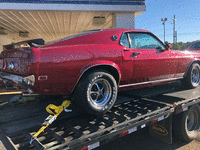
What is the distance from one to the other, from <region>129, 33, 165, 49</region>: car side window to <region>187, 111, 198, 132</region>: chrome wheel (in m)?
1.47

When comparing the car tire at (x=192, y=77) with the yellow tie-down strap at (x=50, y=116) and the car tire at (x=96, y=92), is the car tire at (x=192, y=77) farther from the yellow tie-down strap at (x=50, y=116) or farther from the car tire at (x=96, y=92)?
the yellow tie-down strap at (x=50, y=116)

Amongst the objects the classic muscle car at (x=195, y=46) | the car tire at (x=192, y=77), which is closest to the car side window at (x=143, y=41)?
the car tire at (x=192, y=77)

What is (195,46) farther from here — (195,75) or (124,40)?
(124,40)

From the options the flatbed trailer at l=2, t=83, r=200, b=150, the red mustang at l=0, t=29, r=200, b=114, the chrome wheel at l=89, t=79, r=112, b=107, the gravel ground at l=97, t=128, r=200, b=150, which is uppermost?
the red mustang at l=0, t=29, r=200, b=114

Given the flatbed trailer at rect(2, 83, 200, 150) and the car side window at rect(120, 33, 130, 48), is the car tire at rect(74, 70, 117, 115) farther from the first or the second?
the car side window at rect(120, 33, 130, 48)

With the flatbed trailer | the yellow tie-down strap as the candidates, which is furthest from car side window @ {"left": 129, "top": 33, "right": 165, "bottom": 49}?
the yellow tie-down strap

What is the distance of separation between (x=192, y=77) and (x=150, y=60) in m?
1.78

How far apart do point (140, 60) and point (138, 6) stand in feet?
11.9

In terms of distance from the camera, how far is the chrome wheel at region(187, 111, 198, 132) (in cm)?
340

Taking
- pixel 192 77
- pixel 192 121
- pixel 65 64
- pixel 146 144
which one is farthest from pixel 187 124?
pixel 65 64

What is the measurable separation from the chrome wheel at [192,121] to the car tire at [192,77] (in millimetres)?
857

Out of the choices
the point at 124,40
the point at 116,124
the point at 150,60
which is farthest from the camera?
the point at 150,60

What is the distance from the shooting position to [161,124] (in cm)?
308

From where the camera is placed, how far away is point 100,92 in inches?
101
